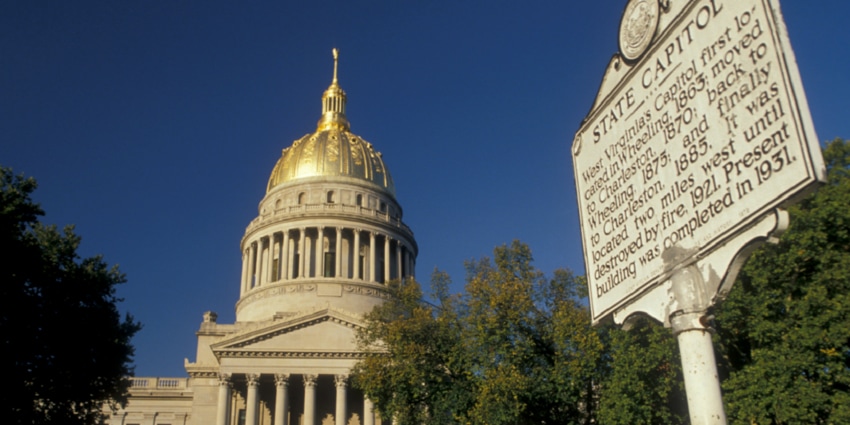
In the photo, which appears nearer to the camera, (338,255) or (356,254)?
(338,255)

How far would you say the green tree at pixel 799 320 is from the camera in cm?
2333

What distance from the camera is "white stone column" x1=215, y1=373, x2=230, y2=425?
5009 centimetres

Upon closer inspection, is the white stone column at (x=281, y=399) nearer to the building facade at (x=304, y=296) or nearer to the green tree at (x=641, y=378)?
the building facade at (x=304, y=296)

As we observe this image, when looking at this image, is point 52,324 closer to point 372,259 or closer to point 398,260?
point 372,259

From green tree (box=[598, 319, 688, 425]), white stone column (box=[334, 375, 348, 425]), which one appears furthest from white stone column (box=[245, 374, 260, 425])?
→ green tree (box=[598, 319, 688, 425])

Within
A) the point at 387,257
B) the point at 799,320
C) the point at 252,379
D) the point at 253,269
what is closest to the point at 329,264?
the point at 387,257

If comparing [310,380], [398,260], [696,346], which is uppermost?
[398,260]

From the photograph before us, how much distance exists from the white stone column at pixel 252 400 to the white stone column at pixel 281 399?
4.16 ft

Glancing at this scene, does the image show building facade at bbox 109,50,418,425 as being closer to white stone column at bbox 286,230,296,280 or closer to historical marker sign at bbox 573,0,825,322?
white stone column at bbox 286,230,296,280

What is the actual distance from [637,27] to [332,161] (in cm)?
6788

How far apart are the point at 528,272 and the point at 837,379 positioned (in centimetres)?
1350

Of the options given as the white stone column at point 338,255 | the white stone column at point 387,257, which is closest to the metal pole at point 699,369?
the white stone column at point 338,255

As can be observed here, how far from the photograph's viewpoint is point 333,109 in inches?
3398

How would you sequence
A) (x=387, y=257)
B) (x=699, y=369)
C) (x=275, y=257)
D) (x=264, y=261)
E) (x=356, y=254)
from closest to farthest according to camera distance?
1. (x=699, y=369)
2. (x=356, y=254)
3. (x=387, y=257)
4. (x=264, y=261)
5. (x=275, y=257)
